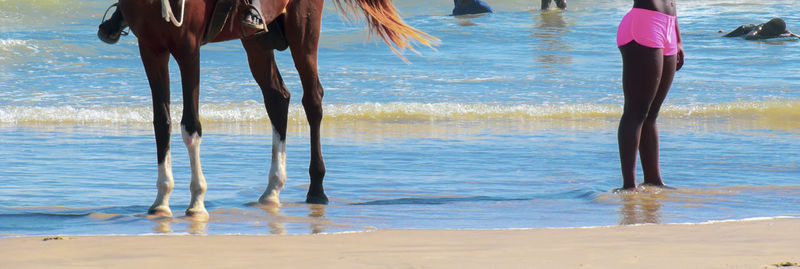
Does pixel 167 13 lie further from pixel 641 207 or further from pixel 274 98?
pixel 641 207

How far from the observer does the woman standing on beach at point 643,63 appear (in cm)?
600

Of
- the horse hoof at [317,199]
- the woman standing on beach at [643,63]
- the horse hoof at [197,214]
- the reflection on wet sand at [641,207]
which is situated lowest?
the reflection on wet sand at [641,207]

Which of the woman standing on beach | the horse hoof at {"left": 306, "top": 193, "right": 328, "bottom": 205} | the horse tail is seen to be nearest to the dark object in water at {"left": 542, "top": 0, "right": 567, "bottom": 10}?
the horse tail

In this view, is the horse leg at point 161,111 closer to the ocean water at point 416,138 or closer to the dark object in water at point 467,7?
the ocean water at point 416,138

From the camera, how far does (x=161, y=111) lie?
5.48 m

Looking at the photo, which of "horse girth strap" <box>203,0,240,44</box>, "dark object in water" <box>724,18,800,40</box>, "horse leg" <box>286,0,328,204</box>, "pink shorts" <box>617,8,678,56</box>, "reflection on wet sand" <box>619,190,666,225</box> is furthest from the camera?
"dark object in water" <box>724,18,800,40</box>

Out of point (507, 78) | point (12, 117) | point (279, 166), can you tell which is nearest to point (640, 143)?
point (279, 166)

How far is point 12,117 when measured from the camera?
10.5m

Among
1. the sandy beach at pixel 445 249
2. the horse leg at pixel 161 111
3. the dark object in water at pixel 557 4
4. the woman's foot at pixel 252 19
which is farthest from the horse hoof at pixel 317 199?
the dark object in water at pixel 557 4

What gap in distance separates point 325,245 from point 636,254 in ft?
3.94

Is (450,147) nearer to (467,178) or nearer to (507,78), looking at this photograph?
(467,178)

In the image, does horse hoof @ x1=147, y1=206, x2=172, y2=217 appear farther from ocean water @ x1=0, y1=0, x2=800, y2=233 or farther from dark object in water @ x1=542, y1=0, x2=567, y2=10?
dark object in water @ x1=542, y1=0, x2=567, y2=10

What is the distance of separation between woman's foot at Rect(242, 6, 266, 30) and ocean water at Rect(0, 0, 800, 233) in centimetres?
96

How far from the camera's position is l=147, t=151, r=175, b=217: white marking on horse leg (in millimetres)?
5379
